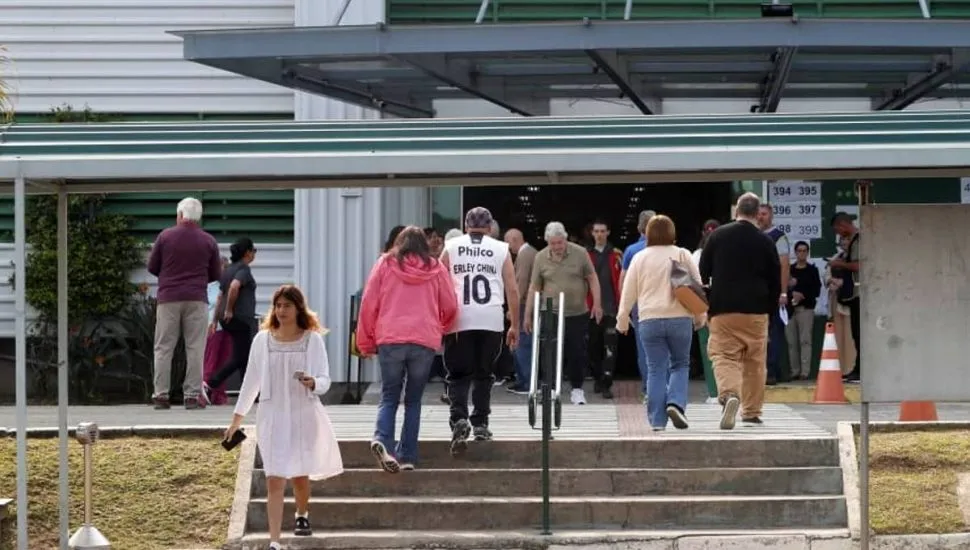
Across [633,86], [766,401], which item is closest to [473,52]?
[633,86]

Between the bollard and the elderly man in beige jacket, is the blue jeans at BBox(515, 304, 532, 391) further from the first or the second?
the bollard

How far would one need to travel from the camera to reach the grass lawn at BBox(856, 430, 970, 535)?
11.2 metres

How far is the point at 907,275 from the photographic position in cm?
1014

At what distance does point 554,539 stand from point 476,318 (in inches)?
70.6

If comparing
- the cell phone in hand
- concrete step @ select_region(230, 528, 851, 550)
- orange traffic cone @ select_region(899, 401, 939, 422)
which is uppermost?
the cell phone in hand

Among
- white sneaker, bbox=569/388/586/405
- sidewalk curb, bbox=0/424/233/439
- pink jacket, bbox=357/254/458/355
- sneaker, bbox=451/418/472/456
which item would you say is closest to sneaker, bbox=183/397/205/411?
sidewalk curb, bbox=0/424/233/439

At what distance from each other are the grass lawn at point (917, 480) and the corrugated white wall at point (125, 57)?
861 cm

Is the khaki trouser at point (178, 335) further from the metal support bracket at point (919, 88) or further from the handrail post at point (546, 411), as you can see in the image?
the metal support bracket at point (919, 88)

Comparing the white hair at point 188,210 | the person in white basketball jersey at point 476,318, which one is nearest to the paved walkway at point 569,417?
the person in white basketball jersey at point 476,318

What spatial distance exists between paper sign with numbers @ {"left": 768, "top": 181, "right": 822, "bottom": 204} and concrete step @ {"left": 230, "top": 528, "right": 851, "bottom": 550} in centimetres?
769

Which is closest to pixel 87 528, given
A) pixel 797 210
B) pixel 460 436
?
pixel 460 436

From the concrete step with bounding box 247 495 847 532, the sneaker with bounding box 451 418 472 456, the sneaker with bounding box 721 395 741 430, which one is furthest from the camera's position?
the sneaker with bounding box 721 395 741 430

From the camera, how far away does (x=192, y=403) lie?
16062mm

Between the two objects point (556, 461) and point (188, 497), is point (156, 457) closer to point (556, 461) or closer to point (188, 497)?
point (188, 497)
